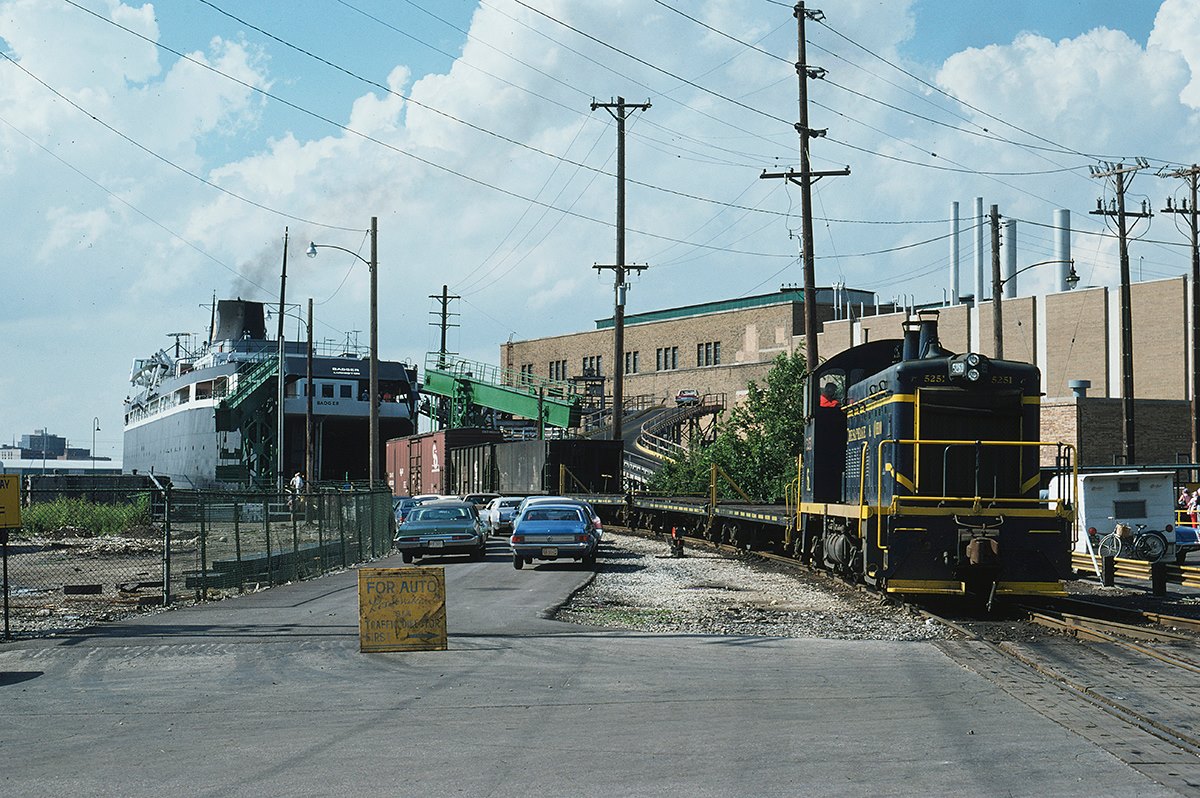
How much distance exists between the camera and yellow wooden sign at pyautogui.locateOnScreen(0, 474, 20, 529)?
14.1 metres

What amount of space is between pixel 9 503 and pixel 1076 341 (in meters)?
53.4

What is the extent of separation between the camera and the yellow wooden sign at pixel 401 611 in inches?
524

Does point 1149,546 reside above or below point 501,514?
above

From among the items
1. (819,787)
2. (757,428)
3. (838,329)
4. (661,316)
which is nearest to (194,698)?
(819,787)

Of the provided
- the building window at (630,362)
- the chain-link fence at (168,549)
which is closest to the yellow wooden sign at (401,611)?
the chain-link fence at (168,549)

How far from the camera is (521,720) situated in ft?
31.4

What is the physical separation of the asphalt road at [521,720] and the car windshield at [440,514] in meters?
14.0

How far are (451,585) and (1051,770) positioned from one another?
15532mm

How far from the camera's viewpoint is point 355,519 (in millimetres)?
30812

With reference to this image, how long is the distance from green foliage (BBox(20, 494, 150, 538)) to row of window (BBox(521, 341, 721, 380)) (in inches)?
1621

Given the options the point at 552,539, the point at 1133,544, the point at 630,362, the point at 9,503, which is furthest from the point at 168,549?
the point at 630,362

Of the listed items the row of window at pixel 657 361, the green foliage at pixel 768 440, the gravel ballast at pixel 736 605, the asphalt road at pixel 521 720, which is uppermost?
the row of window at pixel 657 361

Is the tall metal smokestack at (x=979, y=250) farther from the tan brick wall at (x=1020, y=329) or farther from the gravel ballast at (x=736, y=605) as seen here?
the gravel ballast at (x=736, y=605)

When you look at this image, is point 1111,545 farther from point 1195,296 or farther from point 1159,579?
point 1195,296
